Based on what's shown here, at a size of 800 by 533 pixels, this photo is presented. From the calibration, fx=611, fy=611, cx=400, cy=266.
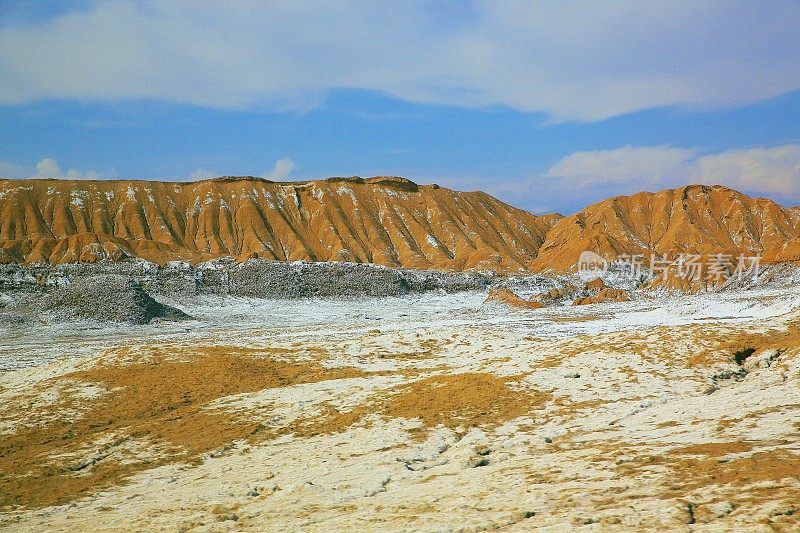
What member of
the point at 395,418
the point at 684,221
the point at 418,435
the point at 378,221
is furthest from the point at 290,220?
the point at 418,435

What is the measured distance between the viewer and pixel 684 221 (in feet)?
402

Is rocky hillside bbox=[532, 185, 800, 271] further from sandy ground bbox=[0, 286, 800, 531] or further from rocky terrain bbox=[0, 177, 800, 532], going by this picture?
sandy ground bbox=[0, 286, 800, 531]

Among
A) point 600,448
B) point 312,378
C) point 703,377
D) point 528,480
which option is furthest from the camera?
point 312,378

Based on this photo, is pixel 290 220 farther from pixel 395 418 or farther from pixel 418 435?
pixel 418 435

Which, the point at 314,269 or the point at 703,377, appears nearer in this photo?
the point at 703,377

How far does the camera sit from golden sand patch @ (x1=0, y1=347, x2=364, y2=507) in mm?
13281

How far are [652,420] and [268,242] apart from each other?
10245cm

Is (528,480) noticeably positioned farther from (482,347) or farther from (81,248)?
(81,248)

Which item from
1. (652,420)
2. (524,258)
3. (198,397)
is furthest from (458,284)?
(652,420)

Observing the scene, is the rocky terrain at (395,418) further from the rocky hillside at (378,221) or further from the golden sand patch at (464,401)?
the rocky hillside at (378,221)

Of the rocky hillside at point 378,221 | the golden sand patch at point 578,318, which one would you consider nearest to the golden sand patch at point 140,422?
the golden sand patch at point 578,318

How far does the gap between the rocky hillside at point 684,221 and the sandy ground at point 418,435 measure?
287 feet

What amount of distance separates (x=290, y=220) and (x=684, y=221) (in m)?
78.5

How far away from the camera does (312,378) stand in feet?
72.3
